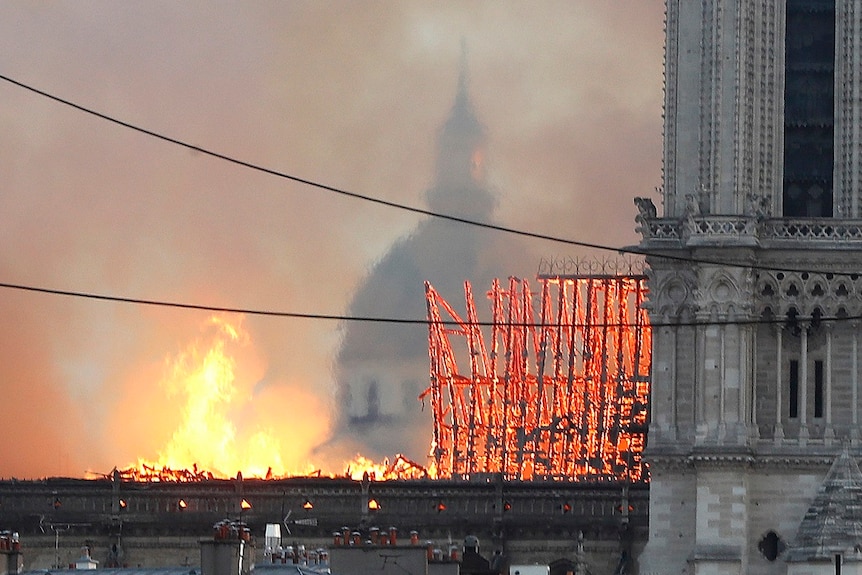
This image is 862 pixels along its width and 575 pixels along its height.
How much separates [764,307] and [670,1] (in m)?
12.0

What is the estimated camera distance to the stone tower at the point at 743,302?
130 m

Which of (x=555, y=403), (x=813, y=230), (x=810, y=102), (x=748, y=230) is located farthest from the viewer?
(x=555, y=403)

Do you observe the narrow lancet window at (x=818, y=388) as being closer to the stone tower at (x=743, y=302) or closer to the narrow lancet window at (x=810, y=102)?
the stone tower at (x=743, y=302)

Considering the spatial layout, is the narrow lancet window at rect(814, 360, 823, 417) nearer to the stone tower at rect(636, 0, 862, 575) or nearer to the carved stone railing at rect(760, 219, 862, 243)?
the stone tower at rect(636, 0, 862, 575)

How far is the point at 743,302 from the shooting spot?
129750 millimetres

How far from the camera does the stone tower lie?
130 meters

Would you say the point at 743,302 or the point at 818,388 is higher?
the point at 743,302

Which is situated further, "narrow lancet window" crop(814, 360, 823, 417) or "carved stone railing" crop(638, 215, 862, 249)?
"narrow lancet window" crop(814, 360, 823, 417)

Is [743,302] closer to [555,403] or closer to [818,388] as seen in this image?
[818,388]

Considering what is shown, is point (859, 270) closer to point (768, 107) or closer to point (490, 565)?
point (768, 107)

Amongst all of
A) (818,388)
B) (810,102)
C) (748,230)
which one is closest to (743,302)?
(748,230)

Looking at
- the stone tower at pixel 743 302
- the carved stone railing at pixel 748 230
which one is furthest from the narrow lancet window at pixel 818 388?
the carved stone railing at pixel 748 230

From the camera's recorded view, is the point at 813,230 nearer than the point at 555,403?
Yes

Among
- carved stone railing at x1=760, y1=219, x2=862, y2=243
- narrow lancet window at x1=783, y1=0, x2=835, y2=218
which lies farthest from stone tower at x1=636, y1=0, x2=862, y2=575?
narrow lancet window at x1=783, y1=0, x2=835, y2=218
